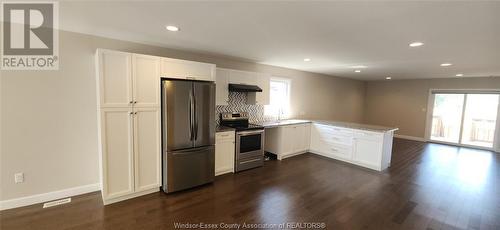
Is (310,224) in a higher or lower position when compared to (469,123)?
lower

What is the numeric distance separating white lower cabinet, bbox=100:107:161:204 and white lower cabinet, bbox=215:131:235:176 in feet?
3.34

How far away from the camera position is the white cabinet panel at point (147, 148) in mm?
2986

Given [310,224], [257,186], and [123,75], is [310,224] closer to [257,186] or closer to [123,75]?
[257,186]

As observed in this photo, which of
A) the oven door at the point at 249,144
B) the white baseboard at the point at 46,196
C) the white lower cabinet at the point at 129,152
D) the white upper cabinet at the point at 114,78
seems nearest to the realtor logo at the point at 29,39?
the white upper cabinet at the point at 114,78

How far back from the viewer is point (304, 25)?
238cm

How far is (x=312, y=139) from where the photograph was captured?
5.62 m

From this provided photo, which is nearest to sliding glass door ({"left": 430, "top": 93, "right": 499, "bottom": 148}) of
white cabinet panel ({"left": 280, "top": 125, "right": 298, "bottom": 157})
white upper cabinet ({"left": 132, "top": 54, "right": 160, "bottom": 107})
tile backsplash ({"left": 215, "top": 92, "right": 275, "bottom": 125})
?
white cabinet panel ({"left": 280, "top": 125, "right": 298, "bottom": 157})

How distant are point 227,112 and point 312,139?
8.11ft

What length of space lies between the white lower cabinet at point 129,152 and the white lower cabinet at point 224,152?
1.02 m

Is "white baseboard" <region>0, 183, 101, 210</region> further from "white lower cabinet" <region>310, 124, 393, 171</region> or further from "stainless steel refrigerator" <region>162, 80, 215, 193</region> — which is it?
"white lower cabinet" <region>310, 124, 393, 171</region>

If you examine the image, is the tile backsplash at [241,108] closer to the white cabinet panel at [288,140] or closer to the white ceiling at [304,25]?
the white cabinet panel at [288,140]

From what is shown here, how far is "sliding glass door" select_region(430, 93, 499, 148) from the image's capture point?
6.50 m

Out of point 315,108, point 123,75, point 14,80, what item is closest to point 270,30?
point 123,75

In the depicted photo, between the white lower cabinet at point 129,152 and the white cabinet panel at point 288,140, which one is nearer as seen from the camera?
the white lower cabinet at point 129,152
